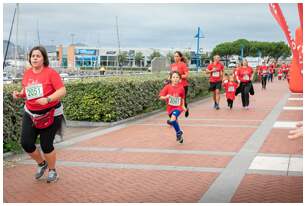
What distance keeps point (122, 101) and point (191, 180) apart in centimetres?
670

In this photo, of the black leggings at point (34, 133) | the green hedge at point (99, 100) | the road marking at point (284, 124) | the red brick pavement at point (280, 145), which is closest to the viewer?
the black leggings at point (34, 133)

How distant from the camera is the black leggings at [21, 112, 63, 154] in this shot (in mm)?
6152

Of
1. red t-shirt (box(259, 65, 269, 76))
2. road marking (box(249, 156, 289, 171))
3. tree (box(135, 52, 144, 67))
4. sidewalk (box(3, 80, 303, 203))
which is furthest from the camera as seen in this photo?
tree (box(135, 52, 144, 67))

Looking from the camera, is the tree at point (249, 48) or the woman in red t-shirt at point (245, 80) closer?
the woman in red t-shirt at point (245, 80)

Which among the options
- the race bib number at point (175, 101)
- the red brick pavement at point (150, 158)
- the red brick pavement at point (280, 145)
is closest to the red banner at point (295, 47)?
the red brick pavement at point (150, 158)

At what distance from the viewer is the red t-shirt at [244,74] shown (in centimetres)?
1652

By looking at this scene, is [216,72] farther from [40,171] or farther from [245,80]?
[40,171]

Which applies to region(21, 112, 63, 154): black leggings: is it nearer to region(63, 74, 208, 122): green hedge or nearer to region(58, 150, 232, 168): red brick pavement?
region(58, 150, 232, 168): red brick pavement

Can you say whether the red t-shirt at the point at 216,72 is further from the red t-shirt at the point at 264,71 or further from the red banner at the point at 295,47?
the red t-shirt at the point at 264,71

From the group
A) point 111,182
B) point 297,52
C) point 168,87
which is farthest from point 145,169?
point 297,52

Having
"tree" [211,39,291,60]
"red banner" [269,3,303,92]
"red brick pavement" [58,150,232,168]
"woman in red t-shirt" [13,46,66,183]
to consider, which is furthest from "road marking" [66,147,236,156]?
"tree" [211,39,291,60]

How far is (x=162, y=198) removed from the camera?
5.55 m

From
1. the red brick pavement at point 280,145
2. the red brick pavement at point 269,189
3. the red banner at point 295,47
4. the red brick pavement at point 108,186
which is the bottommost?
the red brick pavement at point 280,145

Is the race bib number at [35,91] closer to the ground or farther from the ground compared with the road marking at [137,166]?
farther from the ground
